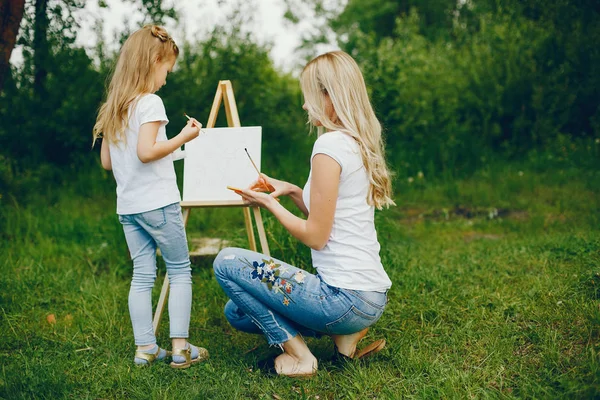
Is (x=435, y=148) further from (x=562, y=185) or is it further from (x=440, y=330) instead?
(x=440, y=330)

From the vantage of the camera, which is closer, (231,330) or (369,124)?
(369,124)

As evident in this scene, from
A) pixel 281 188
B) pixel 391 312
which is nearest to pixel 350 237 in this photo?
pixel 281 188

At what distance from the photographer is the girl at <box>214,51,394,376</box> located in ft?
7.43

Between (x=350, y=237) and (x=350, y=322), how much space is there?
337 millimetres

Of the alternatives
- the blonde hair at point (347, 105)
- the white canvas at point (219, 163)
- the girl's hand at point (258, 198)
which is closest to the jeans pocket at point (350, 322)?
the blonde hair at point (347, 105)

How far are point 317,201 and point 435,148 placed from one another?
15.1ft

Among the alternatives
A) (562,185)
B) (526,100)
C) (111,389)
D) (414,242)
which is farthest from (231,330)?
(526,100)

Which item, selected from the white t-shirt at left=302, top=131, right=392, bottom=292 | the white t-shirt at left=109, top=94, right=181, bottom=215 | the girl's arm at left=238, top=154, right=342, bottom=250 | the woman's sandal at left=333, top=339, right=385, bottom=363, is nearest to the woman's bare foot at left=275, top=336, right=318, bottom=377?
the woman's sandal at left=333, top=339, right=385, bottom=363

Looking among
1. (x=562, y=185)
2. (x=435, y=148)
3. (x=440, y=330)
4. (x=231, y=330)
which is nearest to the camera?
(x=440, y=330)

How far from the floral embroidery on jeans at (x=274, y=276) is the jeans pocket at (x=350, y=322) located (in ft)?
0.67

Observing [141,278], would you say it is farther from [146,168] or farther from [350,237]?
[350,237]

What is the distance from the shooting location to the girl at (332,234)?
2266 millimetres

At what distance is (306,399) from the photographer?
227cm

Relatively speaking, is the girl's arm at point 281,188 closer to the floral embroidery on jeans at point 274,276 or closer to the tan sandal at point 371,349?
the floral embroidery on jeans at point 274,276
